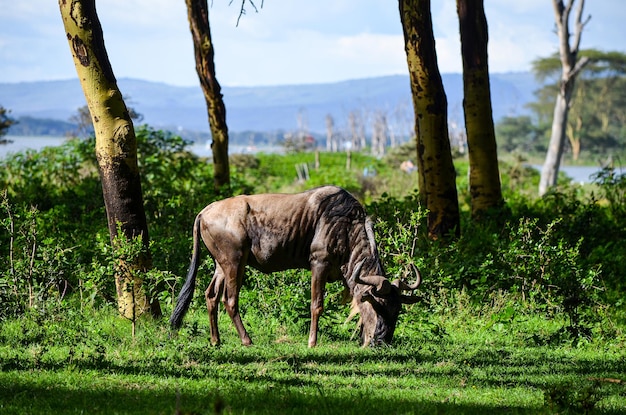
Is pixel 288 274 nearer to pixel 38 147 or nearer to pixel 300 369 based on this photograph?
pixel 300 369

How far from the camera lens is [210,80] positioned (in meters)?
18.6

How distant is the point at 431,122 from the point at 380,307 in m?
5.19

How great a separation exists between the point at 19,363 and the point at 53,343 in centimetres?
119

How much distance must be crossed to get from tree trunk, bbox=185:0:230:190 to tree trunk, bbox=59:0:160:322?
7.90 meters

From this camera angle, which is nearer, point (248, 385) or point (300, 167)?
point (248, 385)

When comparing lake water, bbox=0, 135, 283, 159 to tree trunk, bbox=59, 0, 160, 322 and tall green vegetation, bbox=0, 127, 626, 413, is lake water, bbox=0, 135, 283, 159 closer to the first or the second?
tall green vegetation, bbox=0, 127, 626, 413

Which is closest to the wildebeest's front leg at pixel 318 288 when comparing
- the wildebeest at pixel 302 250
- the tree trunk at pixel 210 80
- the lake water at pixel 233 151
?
the wildebeest at pixel 302 250

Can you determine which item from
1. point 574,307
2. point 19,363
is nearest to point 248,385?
point 19,363

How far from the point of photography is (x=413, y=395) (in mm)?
7043

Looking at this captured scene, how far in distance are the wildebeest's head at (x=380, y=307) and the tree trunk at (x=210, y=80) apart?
9125 mm

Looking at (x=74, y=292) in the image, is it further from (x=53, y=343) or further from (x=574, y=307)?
(x=574, y=307)

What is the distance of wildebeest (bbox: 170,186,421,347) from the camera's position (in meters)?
9.58

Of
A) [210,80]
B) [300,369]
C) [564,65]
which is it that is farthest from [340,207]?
[564,65]

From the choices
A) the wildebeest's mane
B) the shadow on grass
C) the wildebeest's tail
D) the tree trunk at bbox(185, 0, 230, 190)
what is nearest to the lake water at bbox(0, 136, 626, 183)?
the tree trunk at bbox(185, 0, 230, 190)
